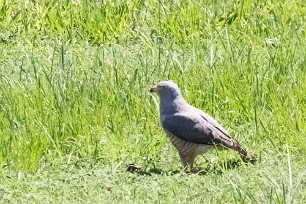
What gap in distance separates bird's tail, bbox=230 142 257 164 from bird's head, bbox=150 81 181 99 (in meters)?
0.48

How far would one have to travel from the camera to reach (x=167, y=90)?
6.56 m

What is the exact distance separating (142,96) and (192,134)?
77 cm

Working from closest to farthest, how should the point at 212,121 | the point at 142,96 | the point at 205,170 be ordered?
the point at 205,170 < the point at 212,121 < the point at 142,96

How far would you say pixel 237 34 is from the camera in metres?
8.38

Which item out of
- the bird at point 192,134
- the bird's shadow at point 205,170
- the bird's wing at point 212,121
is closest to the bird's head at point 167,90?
the bird at point 192,134

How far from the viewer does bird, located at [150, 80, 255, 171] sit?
251 inches

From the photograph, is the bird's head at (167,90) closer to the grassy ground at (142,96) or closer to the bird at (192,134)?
the bird at (192,134)

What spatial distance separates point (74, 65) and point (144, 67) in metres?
0.59

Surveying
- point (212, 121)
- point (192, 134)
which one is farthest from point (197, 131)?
point (212, 121)

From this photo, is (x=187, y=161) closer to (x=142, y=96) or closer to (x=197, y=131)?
(x=197, y=131)

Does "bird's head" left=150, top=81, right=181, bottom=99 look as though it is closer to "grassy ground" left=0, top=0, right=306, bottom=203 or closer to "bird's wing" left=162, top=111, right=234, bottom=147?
"bird's wing" left=162, top=111, right=234, bottom=147

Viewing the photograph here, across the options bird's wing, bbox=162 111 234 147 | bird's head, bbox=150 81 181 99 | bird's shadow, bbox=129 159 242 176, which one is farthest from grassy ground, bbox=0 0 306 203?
bird's head, bbox=150 81 181 99

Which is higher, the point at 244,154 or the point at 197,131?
the point at 197,131

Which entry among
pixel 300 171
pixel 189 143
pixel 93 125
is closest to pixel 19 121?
pixel 93 125
